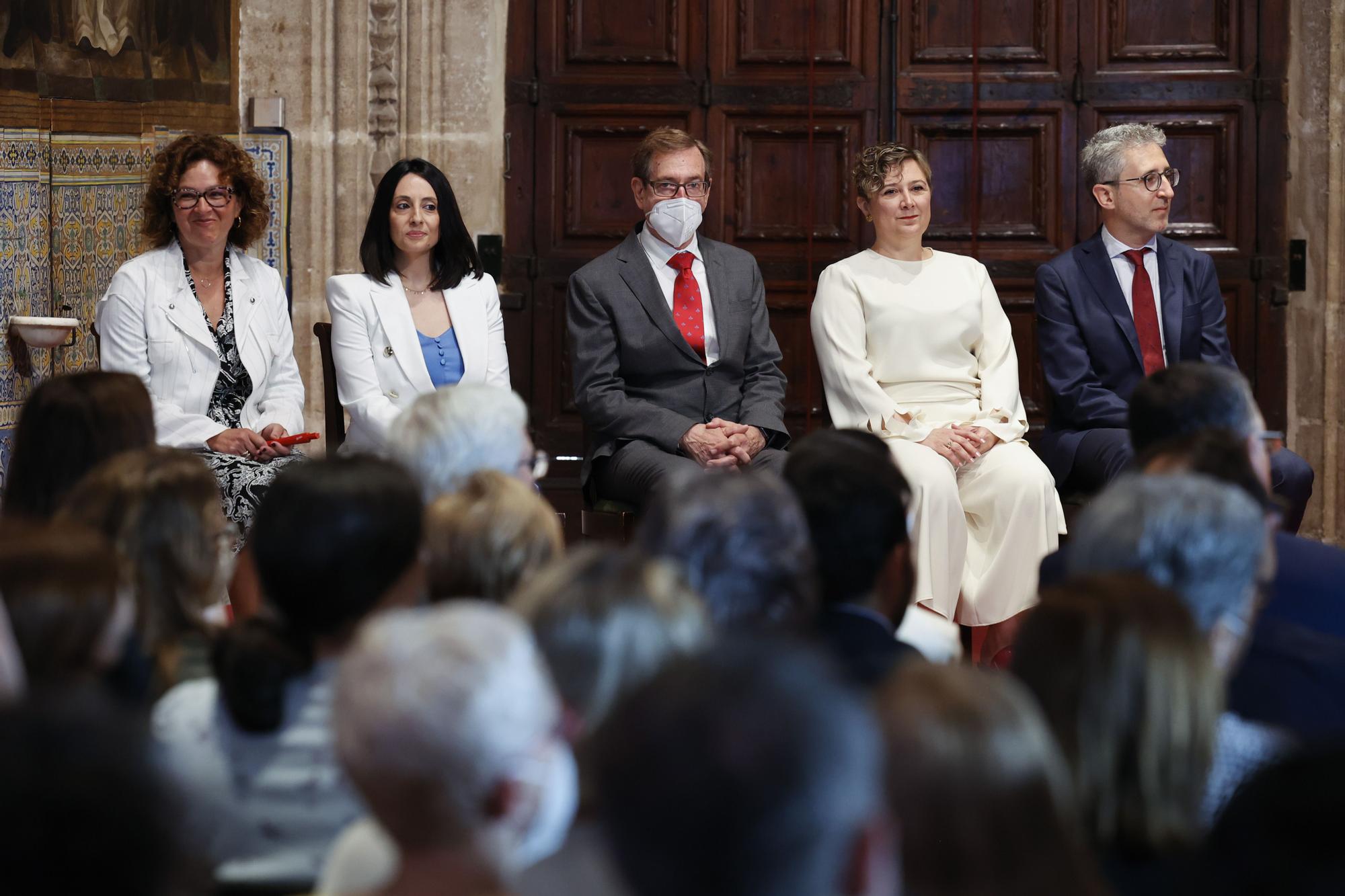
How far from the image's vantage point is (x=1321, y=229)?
5941 millimetres

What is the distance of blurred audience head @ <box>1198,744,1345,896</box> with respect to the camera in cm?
105

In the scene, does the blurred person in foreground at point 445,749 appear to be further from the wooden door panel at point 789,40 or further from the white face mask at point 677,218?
the wooden door panel at point 789,40

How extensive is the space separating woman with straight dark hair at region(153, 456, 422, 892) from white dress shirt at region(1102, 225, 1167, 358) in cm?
350

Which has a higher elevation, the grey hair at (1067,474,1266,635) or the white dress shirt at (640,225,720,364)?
the white dress shirt at (640,225,720,364)

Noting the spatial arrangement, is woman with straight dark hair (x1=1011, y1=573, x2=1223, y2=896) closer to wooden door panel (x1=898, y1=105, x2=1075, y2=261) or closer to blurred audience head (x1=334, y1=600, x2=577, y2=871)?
blurred audience head (x1=334, y1=600, x2=577, y2=871)

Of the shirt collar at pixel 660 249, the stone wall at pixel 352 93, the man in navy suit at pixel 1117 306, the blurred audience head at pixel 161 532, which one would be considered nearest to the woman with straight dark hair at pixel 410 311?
the shirt collar at pixel 660 249

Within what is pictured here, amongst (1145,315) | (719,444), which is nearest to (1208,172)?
(1145,315)

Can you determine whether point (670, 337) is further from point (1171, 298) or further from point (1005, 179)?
point (1005, 179)

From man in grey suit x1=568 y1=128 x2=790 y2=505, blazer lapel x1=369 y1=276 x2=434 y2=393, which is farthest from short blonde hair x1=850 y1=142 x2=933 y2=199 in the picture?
blazer lapel x1=369 y1=276 x2=434 y2=393

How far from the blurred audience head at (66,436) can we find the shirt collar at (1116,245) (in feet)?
10.9

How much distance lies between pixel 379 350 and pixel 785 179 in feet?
6.38

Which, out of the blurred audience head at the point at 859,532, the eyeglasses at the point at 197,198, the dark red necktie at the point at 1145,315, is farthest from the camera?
the dark red necktie at the point at 1145,315

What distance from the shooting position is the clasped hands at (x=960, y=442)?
4742 millimetres

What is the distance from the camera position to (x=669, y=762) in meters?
1.07
